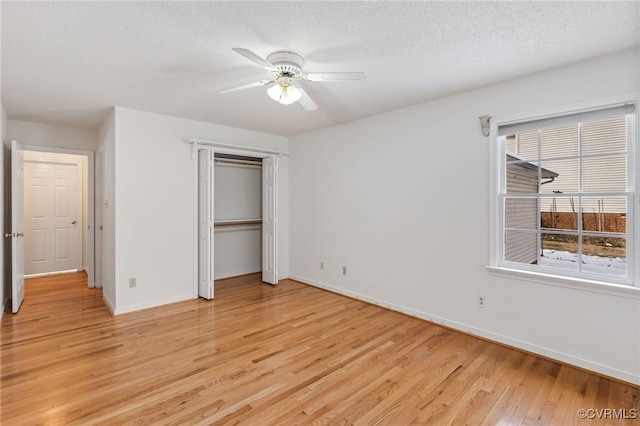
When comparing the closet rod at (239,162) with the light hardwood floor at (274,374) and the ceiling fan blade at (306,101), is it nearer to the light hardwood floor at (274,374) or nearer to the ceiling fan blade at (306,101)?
the light hardwood floor at (274,374)

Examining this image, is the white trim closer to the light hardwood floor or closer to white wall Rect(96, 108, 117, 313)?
white wall Rect(96, 108, 117, 313)

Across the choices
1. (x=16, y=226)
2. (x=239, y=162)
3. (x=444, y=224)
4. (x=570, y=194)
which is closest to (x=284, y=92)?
(x=444, y=224)

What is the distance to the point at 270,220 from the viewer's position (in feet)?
16.6

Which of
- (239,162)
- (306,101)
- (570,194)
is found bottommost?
(570,194)

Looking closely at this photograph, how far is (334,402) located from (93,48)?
3.07 meters

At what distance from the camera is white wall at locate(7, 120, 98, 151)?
4.28m

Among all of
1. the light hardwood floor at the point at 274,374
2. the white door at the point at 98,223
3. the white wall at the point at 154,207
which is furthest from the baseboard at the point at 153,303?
the white door at the point at 98,223

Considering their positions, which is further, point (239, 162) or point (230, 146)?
point (239, 162)

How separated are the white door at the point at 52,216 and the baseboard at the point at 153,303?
3.26 metres

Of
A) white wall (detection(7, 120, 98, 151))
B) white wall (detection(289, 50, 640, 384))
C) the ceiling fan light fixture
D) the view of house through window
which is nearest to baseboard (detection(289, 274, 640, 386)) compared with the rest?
white wall (detection(289, 50, 640, 384))

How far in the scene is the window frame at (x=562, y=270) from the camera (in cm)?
231

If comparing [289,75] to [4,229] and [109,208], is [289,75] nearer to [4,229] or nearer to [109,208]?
[109,208]

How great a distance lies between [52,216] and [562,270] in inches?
305

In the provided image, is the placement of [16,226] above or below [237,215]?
below
